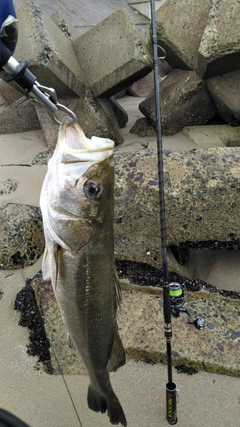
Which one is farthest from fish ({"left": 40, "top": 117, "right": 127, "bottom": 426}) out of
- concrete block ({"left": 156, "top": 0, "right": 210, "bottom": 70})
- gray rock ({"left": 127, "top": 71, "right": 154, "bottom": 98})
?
gray rock ({"left": 127, "top": 71, "right": 154, "bottom": 98})

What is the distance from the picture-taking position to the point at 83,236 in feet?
5.79

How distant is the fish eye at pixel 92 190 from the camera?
1.72 metres

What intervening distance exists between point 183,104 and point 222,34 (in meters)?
1.28

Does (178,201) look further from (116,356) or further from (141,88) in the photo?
(141,88)

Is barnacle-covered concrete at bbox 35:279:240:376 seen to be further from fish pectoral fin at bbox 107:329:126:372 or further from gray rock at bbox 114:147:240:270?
fish pectoral fin at bbox 107:329:126:372

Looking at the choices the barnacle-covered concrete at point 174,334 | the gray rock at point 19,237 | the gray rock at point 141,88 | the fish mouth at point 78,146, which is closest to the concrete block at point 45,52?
the gray rock at point 19,237

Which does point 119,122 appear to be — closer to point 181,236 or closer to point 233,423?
point 181,236

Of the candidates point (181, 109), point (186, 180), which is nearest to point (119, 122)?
point (181, 109)

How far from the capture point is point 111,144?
171 cm

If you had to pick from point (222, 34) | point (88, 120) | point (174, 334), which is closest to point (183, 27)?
point (222, 34)

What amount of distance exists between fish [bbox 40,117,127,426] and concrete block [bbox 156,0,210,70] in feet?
18.2

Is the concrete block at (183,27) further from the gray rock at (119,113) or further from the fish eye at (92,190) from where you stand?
the fish eye at (92,190)

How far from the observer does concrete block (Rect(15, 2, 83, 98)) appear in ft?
19.9

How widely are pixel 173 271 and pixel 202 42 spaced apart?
4.00 m
